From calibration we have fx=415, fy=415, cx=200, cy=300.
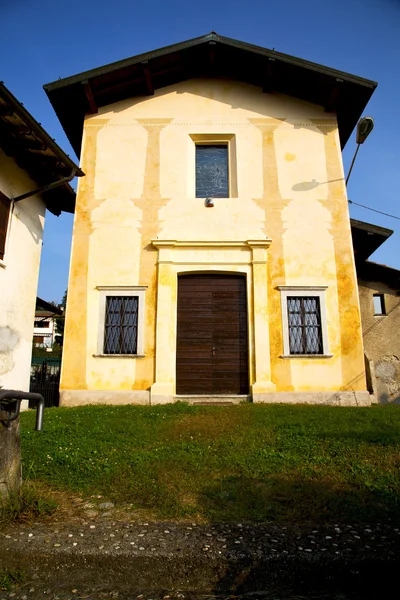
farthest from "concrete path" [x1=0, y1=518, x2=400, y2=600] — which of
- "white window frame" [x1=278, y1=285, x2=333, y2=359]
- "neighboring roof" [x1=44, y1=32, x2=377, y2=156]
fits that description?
"neighboring roof" [x1=44, y1=32, x2=377, y2=156]

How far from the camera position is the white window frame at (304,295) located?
9887 mm

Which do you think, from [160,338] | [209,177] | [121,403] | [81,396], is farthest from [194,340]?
[209,177]

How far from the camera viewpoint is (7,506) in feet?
11.7

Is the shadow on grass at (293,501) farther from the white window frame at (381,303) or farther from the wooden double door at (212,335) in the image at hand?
the white window frame at (381,303)

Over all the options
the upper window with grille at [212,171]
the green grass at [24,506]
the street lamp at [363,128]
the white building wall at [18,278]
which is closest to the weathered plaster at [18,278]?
the white building wall at [18,278]

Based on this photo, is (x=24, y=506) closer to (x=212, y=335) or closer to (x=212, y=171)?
(x=212, y=335)

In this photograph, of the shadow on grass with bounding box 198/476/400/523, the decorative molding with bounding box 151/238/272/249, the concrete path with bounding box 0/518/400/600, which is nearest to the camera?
the concrete path with bounding box 0/518/400/600

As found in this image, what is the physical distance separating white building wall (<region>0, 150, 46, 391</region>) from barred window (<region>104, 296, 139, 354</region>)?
1750 millimetres

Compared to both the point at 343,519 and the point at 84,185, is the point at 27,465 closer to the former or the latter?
the point at 343,519

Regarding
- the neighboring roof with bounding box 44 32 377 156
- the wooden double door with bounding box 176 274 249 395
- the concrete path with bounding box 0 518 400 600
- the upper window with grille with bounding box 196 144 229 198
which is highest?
the neighboring roof with bounding box 44 32 377 156

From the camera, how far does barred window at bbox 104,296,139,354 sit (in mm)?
10000

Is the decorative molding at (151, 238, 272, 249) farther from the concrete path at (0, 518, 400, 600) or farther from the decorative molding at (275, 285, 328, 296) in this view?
the concrete path at (0, 518, 400, 600)

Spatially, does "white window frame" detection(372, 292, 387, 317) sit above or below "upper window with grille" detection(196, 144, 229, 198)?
below

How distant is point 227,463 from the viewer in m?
5.20
